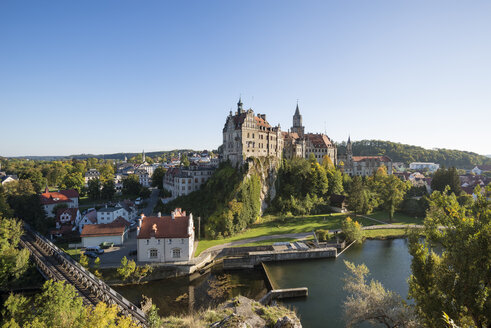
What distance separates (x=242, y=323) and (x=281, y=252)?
21278 mm

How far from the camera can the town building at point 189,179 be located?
56938 mm

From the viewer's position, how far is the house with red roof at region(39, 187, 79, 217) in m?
53.4

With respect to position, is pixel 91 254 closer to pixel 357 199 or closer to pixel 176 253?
pixel 176 253

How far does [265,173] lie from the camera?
5794cm

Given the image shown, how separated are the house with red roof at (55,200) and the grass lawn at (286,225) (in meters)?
35.5

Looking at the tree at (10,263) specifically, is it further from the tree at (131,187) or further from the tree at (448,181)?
the tree at (448,181)

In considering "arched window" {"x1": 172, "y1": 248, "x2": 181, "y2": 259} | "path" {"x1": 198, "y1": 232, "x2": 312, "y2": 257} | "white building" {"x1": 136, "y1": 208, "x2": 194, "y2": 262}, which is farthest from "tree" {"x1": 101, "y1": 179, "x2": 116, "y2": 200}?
"arched window" {"x1": 172, "y1": 248, "x2": 181, "y2": 259}

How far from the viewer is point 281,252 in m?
35.8

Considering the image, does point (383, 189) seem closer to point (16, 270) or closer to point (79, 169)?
point (16, 270)

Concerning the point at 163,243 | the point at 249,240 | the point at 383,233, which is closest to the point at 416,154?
the point at 383,233

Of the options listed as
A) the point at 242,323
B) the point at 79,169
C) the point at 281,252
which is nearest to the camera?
the point at 242,323

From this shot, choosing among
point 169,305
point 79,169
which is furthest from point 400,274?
point 79,169

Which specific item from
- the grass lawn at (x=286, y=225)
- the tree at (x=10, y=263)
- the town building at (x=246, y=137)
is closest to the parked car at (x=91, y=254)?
the tree at (x=10, y=263)

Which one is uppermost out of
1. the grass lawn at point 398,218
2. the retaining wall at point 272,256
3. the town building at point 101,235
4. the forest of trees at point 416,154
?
the forest of trees at point 416,154
